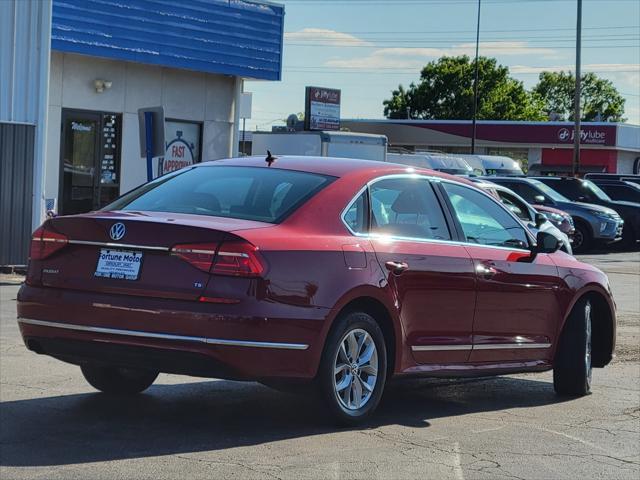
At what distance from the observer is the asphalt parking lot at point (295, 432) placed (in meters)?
5.88

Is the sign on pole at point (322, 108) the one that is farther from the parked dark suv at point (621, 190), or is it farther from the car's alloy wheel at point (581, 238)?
the car's alloy wheel at point (581, 238)

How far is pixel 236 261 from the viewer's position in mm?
6172

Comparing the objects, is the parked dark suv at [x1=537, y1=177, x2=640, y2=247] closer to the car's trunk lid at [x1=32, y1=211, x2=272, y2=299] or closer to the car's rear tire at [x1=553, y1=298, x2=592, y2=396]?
the car's rear tire at [x1=553, y1=298, x2=592, y2=396]

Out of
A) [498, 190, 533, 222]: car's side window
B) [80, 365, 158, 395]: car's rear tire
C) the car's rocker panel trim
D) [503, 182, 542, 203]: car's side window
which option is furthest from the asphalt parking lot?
[503, 182, 542, 203]: car's side window

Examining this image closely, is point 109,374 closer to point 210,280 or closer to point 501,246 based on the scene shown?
point 210,280

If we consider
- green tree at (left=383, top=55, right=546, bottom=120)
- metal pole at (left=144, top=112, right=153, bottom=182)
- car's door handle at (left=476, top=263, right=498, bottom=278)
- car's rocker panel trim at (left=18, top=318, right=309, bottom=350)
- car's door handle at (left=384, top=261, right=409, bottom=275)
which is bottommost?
car's rocker panel trim at (left=18, top=318, right=309, bottom=350)

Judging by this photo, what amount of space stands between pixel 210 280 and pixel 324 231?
853 mm

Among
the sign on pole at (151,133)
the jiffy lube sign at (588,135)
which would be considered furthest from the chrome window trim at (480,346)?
the jiffy lube sign at (588,135)

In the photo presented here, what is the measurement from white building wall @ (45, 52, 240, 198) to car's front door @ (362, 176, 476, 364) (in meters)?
14.5

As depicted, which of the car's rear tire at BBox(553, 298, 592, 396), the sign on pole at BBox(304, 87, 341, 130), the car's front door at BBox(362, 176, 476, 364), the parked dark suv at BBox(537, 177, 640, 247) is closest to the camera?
the car's front door at BBox(362, 176, 476, 364)

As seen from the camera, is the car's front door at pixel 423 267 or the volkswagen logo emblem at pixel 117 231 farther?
the car's front door at pixel 423 267

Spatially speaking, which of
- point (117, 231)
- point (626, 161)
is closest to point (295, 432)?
point (117, 231)

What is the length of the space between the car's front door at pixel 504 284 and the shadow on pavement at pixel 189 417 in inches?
17.7

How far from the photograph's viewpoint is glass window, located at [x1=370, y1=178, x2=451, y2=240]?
7215 mm
